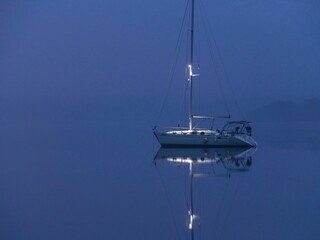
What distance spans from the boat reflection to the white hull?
49cm

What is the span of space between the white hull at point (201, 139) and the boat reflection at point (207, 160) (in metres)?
0.49

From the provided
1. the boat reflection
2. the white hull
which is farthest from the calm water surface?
the white hull

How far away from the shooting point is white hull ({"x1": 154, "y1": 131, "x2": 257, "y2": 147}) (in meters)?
44.5

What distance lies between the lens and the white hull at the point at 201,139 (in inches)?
1753

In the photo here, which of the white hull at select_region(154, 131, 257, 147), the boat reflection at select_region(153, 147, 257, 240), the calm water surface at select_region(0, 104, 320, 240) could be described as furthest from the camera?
the white hull at select_region(154, 131, 257, 147)

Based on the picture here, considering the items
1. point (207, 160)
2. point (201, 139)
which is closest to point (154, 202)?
point (207, 160)

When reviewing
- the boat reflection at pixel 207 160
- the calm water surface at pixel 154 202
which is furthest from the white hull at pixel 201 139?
the calm water surface at pixel 154 202

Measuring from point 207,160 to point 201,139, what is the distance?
860 centimetres

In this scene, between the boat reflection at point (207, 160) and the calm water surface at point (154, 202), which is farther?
the boat reflection at point (207, 160)

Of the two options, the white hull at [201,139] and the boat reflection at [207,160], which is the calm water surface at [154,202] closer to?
the boat reflection at [207,160]

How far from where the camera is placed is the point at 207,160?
1419 inches

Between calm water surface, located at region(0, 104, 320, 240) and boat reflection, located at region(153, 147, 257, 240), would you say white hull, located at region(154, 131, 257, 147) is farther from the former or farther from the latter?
calm water surface, located at region(0, 104, 320, 240)

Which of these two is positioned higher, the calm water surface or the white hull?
the calm water surface

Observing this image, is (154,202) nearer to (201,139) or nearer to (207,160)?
(207,160)
